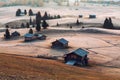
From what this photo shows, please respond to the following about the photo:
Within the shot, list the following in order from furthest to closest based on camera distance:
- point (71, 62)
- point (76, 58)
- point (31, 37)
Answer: point (31, 37) → point (76, 58) → point (71, 62)

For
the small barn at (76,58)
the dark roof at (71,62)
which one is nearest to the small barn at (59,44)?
the small barn at (76,58)

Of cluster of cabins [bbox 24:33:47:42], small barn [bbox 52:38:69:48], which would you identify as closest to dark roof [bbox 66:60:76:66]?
small barn [bbox 52:38:69:48]

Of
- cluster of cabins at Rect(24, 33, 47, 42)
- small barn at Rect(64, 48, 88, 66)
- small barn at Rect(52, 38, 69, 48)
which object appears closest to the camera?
small barn at Rect(64, 48, 88, 66)

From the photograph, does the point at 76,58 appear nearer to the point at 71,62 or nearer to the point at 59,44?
the point at 71,62

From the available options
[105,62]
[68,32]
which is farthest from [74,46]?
[68,32]

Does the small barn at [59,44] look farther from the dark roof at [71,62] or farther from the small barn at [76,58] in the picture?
the dark roof at [71,62]

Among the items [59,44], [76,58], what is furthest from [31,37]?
[76,58]

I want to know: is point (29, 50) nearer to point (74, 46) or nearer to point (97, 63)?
point (74, 46)

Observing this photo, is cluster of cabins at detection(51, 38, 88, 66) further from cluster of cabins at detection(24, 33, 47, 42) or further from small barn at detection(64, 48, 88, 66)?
cluster of cabins at detection(24, 33, 47, 42)
